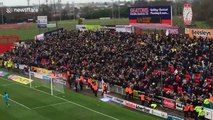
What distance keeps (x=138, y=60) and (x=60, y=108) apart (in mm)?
11169

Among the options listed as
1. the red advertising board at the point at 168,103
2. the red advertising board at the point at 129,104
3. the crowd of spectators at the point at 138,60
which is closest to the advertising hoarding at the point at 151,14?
the crowd of spectators at the point at 138,60

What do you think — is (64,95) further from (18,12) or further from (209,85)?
(18,12)

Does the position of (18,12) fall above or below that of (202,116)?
above

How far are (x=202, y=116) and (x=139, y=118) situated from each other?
4381mm

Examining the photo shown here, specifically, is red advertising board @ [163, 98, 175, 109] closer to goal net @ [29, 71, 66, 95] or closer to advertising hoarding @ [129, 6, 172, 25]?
goal net @ [29, 71, 66, 95]

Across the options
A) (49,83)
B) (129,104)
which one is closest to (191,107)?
(129,104)

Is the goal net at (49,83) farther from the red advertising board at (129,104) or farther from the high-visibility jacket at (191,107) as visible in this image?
the high-visibility jacket at (191,107)

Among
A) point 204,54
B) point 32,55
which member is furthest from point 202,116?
point 32,55

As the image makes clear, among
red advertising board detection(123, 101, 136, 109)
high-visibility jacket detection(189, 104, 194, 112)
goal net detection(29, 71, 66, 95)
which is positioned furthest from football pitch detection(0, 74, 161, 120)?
high-visibility jacket detection(189, 104, 194, 112)

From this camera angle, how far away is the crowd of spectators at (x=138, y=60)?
3131 cm

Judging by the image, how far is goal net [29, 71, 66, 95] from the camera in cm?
3756

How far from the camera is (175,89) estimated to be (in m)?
31.3

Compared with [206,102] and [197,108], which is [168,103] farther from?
[206,102]

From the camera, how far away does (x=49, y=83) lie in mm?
40438
